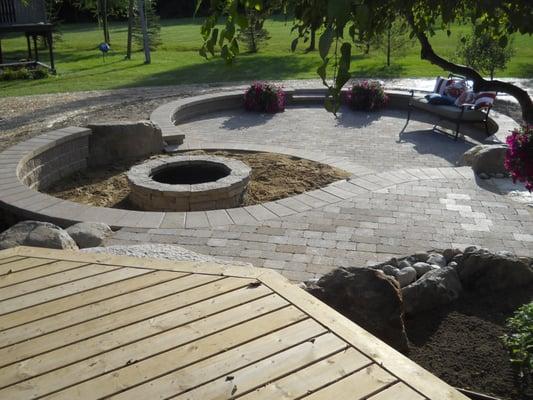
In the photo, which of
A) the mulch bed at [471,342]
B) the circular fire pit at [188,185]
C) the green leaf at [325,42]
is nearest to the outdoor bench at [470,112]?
the circular fire pit at [188,185]

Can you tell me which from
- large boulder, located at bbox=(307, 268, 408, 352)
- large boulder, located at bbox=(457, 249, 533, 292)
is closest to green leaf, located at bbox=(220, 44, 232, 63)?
large boulder, located at bbox=(307, 268, 408, 352)

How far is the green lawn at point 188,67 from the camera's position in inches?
655

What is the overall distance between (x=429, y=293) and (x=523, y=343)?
2.85ft

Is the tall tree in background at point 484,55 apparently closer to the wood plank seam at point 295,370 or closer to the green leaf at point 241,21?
the wood plank seam at point 295,370

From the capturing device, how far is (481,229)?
534cm

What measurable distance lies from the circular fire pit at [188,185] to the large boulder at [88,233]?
1.19 m

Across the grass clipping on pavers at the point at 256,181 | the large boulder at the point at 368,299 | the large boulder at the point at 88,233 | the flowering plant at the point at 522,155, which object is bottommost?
the grass clipping on pavers at the point at 256,181

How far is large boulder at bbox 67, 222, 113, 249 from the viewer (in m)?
4.87

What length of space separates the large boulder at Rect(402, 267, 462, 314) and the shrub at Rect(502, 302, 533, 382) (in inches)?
26.7

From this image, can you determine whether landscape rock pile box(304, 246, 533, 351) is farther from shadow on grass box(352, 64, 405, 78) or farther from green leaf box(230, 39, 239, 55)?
shadow on grass box(352, 64, 405, 78)

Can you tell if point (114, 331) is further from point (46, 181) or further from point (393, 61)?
point (393, 61)

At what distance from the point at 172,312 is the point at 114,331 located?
0.98ft

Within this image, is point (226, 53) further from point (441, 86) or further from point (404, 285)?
point (441, 86)

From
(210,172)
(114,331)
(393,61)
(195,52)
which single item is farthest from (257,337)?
(195,52)
